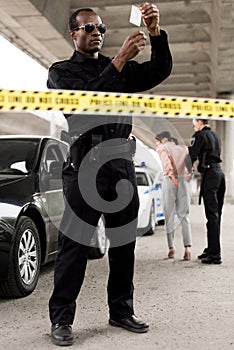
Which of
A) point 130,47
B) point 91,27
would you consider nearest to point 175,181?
point 91,27

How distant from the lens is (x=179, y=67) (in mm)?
16234

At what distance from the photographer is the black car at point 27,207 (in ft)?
14.4

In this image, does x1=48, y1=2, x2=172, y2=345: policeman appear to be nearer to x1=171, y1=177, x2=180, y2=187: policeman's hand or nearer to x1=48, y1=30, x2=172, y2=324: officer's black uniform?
x1=48, y1=30, x2=172, y2=324: officer's black uniform

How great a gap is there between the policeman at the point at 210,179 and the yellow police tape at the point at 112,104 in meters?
1.48

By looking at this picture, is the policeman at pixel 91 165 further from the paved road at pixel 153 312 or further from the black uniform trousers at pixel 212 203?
the black uniform trousers at pixel 212 203

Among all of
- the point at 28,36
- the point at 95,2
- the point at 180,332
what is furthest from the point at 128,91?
the point at 28,36

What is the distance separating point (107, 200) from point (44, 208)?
1812 millimetres

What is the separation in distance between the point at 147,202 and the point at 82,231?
6.36 meters

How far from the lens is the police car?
921 centimetres

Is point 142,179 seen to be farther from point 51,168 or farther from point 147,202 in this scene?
point 51,168

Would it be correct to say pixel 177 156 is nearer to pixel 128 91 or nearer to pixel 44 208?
pixel 44 208

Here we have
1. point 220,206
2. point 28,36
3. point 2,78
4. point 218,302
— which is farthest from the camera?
point 2,78

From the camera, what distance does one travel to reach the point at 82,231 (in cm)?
335

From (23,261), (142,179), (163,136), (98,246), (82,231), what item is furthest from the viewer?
(142,179)
